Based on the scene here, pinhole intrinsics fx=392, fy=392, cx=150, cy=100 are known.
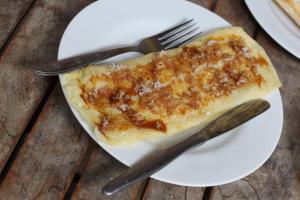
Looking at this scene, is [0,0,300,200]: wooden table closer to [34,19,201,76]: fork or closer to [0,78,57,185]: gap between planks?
[0,78,57,185]: gap between planks

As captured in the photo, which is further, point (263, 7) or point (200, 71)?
point (263, 7)

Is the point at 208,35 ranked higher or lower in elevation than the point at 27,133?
higher

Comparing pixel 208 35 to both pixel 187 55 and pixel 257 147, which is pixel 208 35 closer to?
pixel 187 55

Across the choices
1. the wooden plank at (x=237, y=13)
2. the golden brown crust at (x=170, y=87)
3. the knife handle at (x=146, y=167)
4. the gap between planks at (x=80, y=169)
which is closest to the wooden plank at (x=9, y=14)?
the golden brown crust at (x=170, y=87)

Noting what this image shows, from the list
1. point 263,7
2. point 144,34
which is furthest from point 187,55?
point 263,7

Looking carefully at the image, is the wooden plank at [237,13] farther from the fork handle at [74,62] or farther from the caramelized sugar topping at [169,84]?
the fork handle at [74,62]
